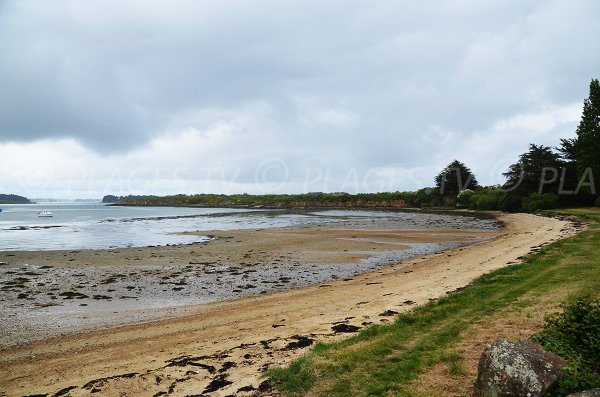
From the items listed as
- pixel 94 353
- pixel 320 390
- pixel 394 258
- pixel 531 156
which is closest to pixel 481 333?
pixel 320 390

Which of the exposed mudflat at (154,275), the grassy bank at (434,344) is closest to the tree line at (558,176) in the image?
the exposed mudflat at (154,275)

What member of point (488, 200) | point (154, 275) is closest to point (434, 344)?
point (154, 275)

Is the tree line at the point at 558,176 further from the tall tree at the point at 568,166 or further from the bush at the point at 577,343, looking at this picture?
the bush at the point at 577,343

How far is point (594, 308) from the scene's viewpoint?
591 centimetres

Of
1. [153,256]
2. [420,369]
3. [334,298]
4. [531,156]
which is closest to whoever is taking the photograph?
[420,369]

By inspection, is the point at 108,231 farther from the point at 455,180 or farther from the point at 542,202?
the point at 455,180

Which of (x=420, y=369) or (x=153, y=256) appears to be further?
(x=153, y=256)

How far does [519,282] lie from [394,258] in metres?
13.3

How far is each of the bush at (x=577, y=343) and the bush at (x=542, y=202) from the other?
219 feet

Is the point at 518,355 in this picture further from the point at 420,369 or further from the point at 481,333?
the point at 481,333

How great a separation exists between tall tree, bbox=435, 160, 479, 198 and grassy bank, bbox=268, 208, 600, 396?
349 feet

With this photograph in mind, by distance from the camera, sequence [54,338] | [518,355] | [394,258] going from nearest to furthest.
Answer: [518,355]
[54,338]
[394,258]

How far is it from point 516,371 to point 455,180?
11544 cm

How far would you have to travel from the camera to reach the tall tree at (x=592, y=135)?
50.3 metres
